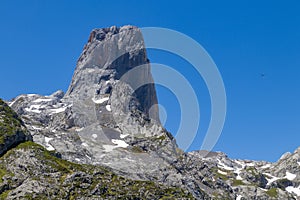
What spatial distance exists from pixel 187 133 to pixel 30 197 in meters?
68.0

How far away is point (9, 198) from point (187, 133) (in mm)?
75520

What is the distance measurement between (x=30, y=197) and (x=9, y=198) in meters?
8.21

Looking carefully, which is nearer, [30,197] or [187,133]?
[187,133]

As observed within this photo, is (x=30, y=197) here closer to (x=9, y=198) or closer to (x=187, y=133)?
(x=9, y=198)

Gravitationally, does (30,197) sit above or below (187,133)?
below

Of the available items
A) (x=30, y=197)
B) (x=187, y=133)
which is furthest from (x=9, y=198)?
(x=187, y=133)

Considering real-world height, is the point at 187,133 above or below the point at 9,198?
above

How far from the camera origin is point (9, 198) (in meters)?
200

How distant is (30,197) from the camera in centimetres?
19800

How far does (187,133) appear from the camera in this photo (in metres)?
167

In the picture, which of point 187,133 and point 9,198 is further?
point 9,198
